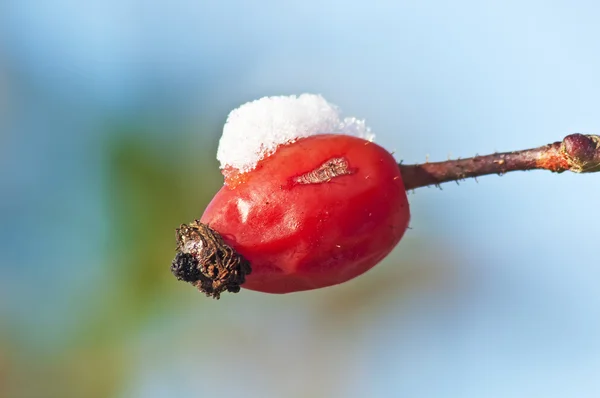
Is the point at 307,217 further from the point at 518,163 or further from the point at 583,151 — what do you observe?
the point at 583,151

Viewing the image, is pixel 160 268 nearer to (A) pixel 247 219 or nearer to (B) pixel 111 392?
(B) pixel 111 392

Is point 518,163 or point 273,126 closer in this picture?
point 518,163

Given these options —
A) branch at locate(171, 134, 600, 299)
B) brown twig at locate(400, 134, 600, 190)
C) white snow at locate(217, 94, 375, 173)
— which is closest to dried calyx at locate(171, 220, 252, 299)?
branch at locate(171, 134, 600, 299)

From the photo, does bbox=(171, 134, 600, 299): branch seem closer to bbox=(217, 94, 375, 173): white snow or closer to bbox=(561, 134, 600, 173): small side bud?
bbox=(561, 134, 600, 173): small side bud

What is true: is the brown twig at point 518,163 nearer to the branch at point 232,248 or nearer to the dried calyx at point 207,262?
the branch at point 232,248

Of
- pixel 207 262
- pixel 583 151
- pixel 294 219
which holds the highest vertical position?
pixel 583 151

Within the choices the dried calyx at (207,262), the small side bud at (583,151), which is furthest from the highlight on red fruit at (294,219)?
the small side bud at (583,151)

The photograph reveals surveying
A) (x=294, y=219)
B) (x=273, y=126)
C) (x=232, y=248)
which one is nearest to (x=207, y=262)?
(x=232, y=248)
